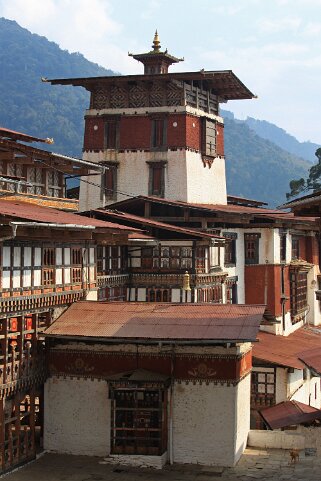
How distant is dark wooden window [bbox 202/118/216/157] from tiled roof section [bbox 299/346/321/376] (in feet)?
50.8

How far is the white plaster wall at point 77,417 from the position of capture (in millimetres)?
26719

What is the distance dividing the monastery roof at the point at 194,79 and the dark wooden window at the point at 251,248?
10.7m

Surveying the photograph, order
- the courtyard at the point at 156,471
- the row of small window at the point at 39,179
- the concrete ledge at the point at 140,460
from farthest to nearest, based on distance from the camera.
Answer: the row of small window at the point at 39,179 < the concrete ledge at the point at 140,460 < the courtyard at the point at 156,471

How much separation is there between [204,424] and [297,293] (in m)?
24.1

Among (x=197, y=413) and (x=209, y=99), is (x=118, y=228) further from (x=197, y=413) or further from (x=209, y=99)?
(x=209, y=99)

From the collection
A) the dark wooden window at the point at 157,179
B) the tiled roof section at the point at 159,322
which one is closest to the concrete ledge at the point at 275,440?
the tiled roof section at the point at 159,322

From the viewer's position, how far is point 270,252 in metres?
45.3

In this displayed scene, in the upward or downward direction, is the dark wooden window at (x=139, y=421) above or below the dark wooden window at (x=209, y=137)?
below

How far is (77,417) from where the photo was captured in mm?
27000

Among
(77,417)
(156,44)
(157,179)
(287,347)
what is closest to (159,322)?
(77,417)

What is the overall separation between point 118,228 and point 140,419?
764cm

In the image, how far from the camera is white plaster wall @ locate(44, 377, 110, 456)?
87.7 feet

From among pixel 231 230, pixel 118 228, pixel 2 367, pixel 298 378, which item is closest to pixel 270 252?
pixel 231 230

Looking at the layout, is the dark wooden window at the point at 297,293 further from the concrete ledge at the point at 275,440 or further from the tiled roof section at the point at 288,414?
the concrete ledge at the point at 275,440
